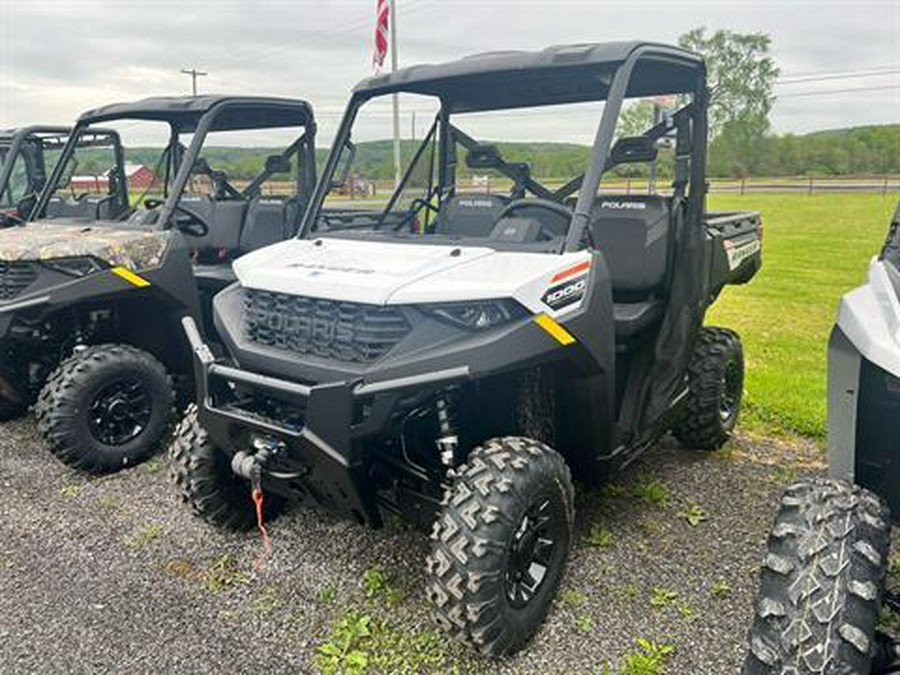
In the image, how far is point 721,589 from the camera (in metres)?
3.36

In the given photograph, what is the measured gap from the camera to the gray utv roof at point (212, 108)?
→ 5.60 m

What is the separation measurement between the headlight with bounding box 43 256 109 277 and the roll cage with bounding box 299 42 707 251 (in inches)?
68.2

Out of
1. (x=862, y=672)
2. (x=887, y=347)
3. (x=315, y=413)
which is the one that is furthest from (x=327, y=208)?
(x=862, y=672)

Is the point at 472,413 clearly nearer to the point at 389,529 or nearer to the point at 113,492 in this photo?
the point at 389,529

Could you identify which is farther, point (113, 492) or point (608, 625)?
point (113, 492)

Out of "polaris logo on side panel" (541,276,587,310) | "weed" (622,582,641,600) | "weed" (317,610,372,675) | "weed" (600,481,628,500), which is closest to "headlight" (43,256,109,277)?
"weed" (317,610,372,675)

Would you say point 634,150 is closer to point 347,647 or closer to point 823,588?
point 823,588

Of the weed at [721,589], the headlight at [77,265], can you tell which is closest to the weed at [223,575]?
the weed at [721,589]

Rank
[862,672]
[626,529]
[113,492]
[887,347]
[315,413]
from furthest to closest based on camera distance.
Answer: [113,492]
[626,529]
[315,413]
[887,347]
[862,672]

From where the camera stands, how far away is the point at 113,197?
6.76 meters

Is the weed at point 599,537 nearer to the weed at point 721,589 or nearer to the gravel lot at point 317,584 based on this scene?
the gravel lot at point 317,584

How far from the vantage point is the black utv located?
4.80 m

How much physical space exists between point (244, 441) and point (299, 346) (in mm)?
448


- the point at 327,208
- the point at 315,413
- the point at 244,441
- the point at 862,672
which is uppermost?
the point at 327,208
